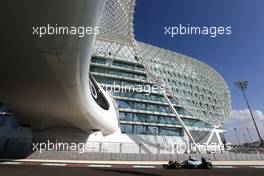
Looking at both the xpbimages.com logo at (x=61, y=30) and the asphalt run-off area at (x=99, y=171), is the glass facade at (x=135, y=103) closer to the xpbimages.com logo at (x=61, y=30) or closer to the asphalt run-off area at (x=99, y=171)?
the asphalt run-off area at (x=99, y=171)

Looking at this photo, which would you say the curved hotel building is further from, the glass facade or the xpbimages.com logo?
the xpbimages.com logo

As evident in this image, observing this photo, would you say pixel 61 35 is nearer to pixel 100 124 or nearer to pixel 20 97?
pixel 20 97

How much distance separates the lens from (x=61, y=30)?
11.8 meters

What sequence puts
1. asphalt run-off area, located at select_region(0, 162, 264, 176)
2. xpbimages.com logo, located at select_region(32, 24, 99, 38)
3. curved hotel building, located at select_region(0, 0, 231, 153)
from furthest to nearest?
asphalt run-off area, located at select_region(0, 162, 264, 176) < curved hotel building, located at select_region(0, 0, 231, 153) < xpbimages.com logo, located at select_region(32, 24, 99, 38)

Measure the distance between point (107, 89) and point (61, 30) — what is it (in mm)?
54049

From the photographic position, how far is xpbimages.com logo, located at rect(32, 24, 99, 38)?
1147 centimetres

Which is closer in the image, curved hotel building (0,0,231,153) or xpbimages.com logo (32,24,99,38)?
xpbimages.com logo (32,24,99,38)

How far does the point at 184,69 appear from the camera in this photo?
315ft

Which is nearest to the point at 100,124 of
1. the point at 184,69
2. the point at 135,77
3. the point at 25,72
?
the point at 25,72

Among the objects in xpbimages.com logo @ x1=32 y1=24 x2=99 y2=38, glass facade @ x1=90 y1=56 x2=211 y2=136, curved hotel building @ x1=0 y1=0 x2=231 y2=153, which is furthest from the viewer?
glass facade @ x1=90 y1=56 x2=211 y2=136

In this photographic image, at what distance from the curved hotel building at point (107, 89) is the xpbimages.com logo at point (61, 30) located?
471mm

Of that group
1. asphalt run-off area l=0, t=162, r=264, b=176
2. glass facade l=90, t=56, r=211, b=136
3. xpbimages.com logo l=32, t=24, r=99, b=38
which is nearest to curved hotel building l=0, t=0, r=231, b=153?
glass facade l=90, t=56, r=211, b=136

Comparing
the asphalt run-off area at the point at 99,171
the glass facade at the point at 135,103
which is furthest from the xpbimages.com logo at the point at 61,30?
the glass facade at the point at 135,103

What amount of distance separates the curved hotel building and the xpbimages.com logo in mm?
471
